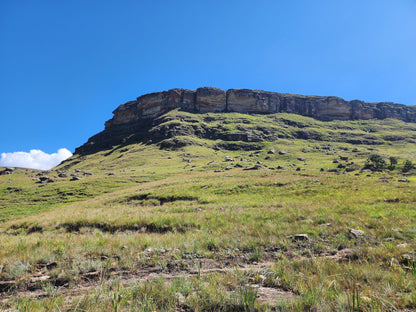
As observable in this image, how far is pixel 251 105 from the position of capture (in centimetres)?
15875

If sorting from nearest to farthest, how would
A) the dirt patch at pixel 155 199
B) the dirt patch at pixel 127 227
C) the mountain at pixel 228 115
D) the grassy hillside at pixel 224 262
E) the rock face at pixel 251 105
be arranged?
the grassy hillside at pixel 224 262 < the dirt patch at pixel 127 227 < the dirt patch at pixel 155 199 < the mountain at pixel 228 115 < the rock face at pixel 251 105

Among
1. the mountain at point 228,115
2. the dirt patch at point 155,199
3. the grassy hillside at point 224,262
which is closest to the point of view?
the grassy hillside at point 224,262

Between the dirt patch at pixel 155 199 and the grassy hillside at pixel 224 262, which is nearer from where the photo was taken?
the grassy hillside at pixel 224 262

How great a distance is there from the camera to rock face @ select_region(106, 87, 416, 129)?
15312 centimetres

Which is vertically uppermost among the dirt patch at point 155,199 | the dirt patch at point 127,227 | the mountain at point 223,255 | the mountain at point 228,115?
the mountain at point 228,115

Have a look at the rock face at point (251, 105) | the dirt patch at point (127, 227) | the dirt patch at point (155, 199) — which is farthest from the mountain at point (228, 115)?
the dirt patch at point (127, 227)

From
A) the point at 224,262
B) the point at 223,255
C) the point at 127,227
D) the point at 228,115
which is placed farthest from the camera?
the point at 228,115

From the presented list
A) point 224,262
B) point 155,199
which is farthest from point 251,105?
point 224,262

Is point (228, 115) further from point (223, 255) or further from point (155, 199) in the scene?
point (223, 255)

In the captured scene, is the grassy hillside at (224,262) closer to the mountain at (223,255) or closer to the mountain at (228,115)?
the mountain at (223,255)

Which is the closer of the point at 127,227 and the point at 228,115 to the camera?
the point at 127,227

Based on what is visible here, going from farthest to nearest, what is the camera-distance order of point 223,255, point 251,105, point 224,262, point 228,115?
1. point 251,105
2. point 228,115
3. point 223,255
4. point 224,262

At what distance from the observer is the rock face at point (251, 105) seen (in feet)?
502

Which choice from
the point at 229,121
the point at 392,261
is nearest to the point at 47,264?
the point at 392,261
